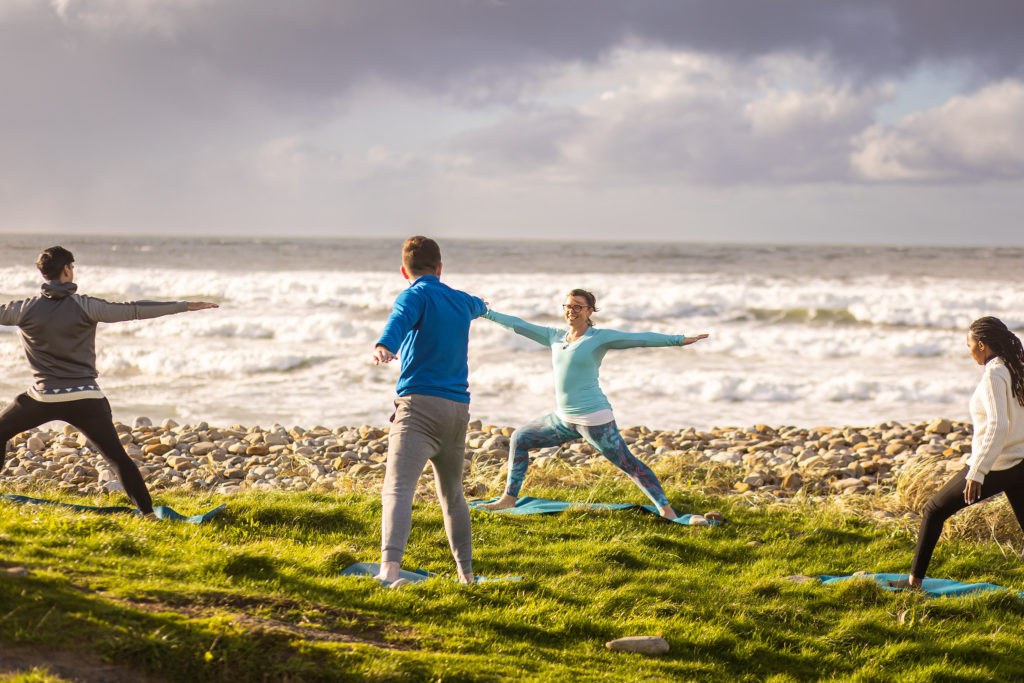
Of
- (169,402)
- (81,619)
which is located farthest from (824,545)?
(169,402)

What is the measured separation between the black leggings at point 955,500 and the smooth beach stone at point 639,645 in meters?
2.12

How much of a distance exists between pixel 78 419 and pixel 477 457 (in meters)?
4.75

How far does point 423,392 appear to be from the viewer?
15.5 feet

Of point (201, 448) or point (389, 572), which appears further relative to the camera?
point (201, 448)

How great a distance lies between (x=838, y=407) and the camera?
48.6 feet

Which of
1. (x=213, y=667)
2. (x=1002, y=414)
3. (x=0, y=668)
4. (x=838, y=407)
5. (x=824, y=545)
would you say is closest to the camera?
(x=0, y=668)

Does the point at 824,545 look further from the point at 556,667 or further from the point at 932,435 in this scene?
the point at 932,435

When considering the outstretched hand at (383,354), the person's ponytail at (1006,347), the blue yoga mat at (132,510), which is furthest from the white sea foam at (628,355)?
the outstretched hand at (383,354)

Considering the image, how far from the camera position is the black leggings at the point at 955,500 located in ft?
17.3

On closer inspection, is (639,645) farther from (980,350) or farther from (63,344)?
(63,344)

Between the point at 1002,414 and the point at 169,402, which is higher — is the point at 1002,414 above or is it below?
above

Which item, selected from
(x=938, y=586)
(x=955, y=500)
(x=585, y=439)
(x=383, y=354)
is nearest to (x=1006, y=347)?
(x=955, y=500)

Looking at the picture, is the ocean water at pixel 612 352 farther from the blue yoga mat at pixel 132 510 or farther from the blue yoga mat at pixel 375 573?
the blue yoga mat at pixel 375 573

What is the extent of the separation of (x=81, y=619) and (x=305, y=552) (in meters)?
1.84
